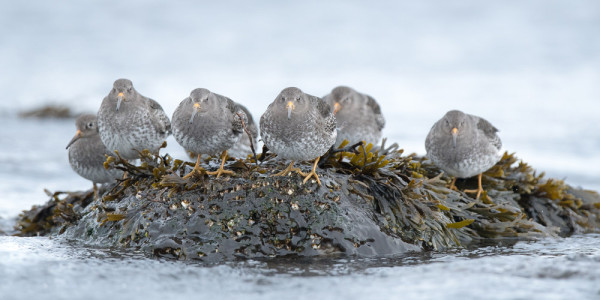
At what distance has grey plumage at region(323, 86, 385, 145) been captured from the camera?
8.95 metres

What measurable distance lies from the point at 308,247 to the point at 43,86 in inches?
583

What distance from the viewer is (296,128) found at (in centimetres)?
537

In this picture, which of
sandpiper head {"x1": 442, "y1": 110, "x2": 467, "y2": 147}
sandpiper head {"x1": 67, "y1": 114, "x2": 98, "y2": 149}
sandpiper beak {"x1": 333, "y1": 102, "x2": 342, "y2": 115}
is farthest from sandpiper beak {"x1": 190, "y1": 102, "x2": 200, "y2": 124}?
sandpiper beak {"x1": 333, "y1": 102, "x2": 342, "y2": 115}

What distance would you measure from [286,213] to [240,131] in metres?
1.22

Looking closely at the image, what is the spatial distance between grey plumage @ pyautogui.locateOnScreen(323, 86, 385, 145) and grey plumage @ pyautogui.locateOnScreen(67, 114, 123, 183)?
3.10 m

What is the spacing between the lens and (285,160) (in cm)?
588

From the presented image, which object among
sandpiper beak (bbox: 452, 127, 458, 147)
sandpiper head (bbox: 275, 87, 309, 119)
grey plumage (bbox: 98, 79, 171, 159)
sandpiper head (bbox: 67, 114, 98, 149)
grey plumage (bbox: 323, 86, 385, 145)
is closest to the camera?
sandpiper head (bbox: 275, 87, 309, 119)

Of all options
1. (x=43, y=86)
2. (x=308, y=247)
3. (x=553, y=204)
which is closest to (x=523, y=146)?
(x=553, y=204)

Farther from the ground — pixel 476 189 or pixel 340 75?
pixel 340 75

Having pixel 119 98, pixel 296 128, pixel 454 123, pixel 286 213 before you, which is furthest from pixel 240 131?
pixel 454 123

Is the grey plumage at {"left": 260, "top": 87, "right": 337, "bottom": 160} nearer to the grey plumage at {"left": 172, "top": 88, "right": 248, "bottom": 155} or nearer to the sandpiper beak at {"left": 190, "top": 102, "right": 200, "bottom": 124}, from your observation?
the grey plumage at {"left": 172, "top": 88, "right": 248, "bottom": 155}

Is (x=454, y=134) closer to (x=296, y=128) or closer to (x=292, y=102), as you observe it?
(x=292, y=102)

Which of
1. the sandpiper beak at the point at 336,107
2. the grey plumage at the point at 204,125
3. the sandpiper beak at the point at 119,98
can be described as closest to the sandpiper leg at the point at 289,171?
the grey plumage at the point at 204,125

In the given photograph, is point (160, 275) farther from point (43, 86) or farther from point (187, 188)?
point (43, 86)
